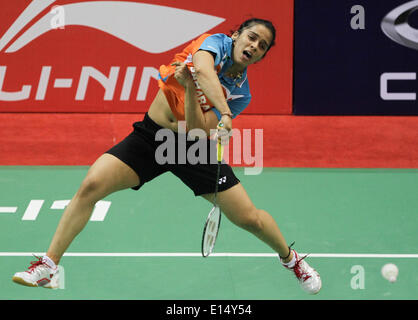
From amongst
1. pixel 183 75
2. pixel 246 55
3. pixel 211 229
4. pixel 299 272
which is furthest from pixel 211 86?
pixel 299 272

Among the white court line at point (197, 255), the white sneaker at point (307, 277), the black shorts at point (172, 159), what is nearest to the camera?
the black shorts at point (172, 159)

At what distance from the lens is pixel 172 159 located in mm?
3324

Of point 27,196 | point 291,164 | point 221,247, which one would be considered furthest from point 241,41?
point 291,164

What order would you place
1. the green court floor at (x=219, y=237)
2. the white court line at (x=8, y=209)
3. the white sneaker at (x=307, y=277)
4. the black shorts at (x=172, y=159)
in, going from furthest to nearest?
1. the white court line at (x=8, y=209)
2. the green court floor at (x=219, y=237)
3. the white sneaker at (x=307, y=277)
4. the black shorts at (x=172, y=159)

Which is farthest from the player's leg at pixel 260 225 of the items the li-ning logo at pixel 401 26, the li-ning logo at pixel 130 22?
the li-ning logo at pixel 401 26

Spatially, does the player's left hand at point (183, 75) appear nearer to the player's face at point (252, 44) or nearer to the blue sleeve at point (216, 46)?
the blue sleeve at point (216, 46)

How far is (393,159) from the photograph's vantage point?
655 centimetres

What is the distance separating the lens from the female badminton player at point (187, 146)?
323cm

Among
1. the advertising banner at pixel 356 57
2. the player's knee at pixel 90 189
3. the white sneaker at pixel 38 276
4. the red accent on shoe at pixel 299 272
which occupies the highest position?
the advertising banner at pixel 356 57

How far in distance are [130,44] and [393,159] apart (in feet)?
9.66

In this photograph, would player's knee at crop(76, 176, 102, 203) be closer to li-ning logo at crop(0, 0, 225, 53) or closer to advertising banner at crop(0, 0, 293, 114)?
advertising banner at crop(0, 0, 293, 114)

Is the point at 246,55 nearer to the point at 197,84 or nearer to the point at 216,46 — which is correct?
the point at 216,46

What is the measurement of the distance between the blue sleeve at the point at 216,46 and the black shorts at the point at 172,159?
461 mm

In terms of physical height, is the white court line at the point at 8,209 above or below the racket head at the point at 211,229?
above
